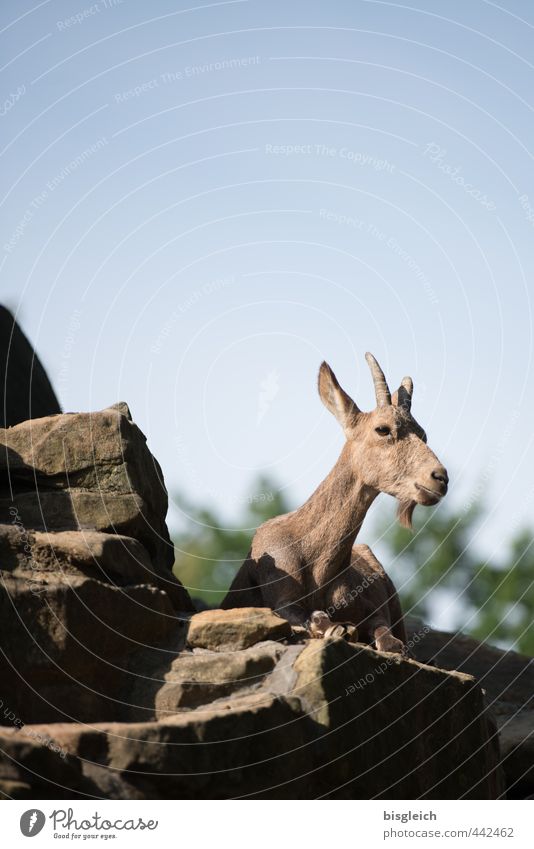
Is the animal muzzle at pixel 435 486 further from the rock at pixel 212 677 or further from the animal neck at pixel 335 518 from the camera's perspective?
the rock at pixel 212 677

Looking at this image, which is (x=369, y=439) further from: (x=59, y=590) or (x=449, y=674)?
(x=59, y=590)

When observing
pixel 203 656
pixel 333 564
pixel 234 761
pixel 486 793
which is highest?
pixel 333 564

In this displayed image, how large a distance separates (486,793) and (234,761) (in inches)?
194

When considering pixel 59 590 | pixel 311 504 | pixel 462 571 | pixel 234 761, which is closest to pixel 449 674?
pixel 311 504

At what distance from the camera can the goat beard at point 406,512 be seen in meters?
13.5

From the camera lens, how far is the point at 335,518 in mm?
13484

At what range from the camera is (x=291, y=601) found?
42.5 feet

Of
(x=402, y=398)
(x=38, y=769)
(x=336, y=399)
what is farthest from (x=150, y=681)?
(x=402, y=398)

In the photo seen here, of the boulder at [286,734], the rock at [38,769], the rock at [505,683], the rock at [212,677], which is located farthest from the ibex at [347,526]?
the rock at [38,769]

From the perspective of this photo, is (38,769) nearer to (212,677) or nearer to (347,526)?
(212,677)

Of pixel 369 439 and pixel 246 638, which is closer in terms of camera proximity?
pixel 246 638

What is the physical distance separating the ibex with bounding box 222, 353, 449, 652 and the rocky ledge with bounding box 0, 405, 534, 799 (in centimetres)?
118

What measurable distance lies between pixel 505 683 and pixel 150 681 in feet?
35.0

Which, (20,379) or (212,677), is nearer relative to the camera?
(212,677)
